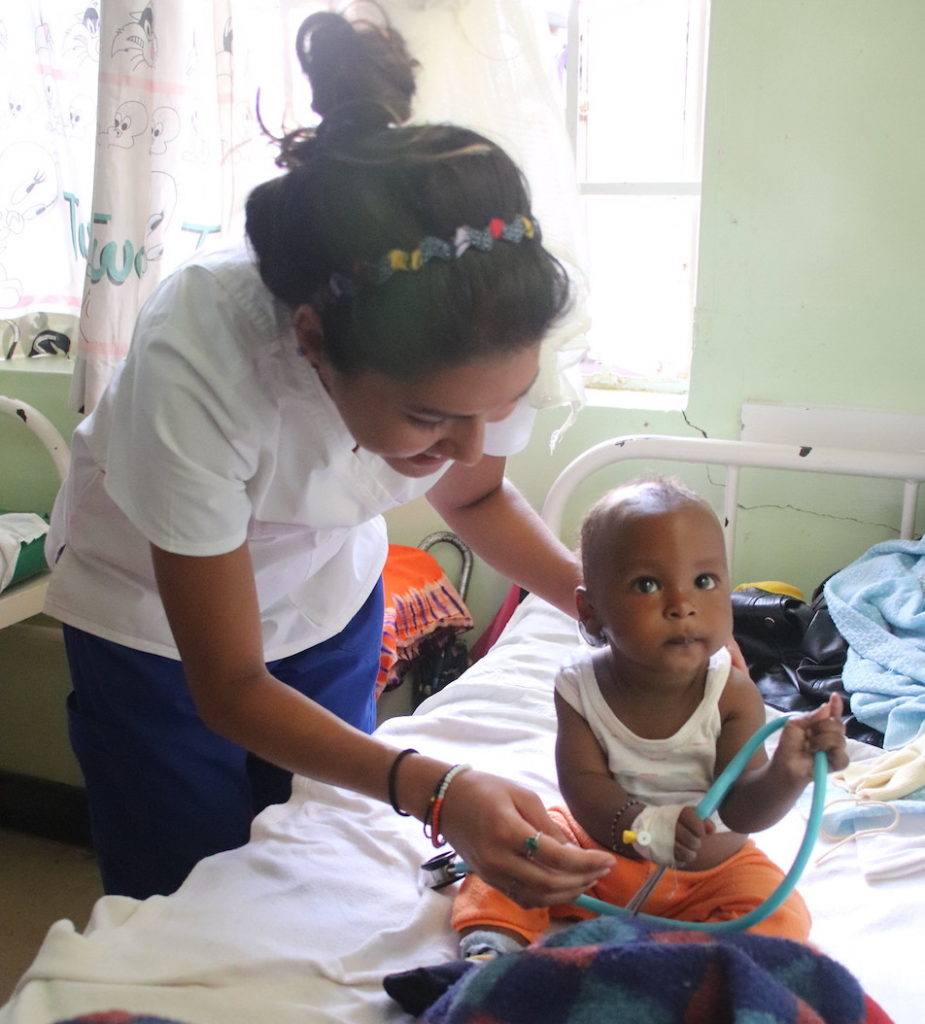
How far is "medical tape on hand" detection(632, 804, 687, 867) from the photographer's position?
854 mm

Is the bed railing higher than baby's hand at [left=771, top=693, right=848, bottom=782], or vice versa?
baby's hand at [left=771, top=693, right=848, bottom=782]

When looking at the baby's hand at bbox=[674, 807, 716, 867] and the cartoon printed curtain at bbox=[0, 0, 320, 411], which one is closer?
the baby's hand at bbox=[674, 807, 716, 867]

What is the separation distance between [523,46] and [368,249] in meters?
0.94

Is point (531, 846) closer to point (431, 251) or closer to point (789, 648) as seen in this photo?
point (431, 251)

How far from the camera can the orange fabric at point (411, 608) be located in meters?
1.89

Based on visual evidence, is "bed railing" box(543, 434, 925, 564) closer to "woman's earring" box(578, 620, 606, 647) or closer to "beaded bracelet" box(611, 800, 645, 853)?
"woman's earring" box(578, 620, 606, 647)

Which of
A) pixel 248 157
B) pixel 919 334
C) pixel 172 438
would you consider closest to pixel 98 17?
pixel 248 157

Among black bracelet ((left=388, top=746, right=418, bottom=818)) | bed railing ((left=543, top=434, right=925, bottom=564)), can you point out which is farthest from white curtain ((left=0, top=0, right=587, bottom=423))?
black bracelet ((left=388, top=746, right=418, bottom=818))

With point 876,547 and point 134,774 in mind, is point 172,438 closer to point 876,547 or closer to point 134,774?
point 134,774

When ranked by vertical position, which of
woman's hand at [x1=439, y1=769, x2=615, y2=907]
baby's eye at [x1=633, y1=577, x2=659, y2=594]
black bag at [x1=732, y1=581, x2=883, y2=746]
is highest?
baby's eye at [x1=633, y1=577, x2=659, y2=594]

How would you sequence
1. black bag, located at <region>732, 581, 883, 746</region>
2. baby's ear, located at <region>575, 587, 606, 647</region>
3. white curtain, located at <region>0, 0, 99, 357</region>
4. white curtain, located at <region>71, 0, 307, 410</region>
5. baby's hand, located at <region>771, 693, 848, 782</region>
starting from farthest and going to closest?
white curtain, located at <region>0, 0, 99, 357</region>
white curtain, located at <region>71, 0, 307, 410</region>
black bag, located at <region>732, 581, 883, 746</region>
baby's ear, located at <region>575, 587, 606, 647</region>
baby's hand, located at <region>771, 693, 848, 782</region>

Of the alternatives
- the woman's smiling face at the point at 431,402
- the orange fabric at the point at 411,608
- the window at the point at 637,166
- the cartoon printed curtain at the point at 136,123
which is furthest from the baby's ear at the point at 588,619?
the cartoon printed curtain at the point at 136,123

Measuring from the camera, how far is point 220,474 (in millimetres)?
944

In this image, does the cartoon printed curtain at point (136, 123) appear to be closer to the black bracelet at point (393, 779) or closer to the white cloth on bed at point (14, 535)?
the white cloth on bed at point (14, 535)
